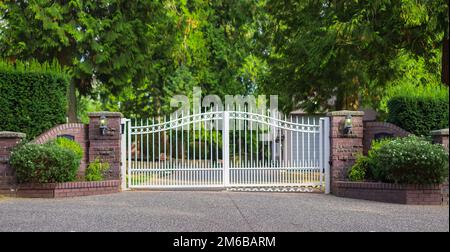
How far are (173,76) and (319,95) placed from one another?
7042 millimetres

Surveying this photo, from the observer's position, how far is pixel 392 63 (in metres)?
19.3

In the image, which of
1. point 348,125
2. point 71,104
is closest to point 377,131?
point 348,125

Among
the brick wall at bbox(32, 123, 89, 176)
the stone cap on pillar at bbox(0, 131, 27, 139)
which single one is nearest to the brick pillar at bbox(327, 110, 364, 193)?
the brick wall at bbox(32, 123, 89, 176)

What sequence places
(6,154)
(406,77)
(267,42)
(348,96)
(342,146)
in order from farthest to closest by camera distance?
(267,42) < (406,77) < (348,96) < (342,146) < (6,154)

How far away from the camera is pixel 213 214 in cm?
991

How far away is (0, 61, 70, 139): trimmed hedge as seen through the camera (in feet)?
45.1

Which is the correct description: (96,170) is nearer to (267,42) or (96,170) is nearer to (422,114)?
(422,114)

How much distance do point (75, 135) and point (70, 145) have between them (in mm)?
603

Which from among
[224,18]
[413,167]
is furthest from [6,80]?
[224,18]

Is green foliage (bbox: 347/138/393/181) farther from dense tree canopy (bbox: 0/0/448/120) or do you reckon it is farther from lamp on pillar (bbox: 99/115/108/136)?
lamp on pillar (bbox: 99/115/108/136)

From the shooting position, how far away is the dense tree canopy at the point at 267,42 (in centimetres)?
1623

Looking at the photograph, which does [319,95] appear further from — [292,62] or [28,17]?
[28,17]

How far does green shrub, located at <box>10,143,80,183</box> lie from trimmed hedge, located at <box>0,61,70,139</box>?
3.89 feet

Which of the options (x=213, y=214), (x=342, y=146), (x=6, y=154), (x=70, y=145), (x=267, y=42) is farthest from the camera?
(x=267, y=42)
